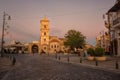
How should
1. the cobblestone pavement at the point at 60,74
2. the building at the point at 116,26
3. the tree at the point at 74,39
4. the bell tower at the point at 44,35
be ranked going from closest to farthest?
the cobblestone pavement at the point at 60,74 → the building at the point at 116,26 → the tree at the point at 74,39 → the bell tower at the point at 44,35

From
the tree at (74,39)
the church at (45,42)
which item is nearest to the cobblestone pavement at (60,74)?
the tree at (74,39)

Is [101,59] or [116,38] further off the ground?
[116,38]

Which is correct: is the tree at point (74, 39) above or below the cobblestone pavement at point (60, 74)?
above

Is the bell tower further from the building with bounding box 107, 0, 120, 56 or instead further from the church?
Answer: the building with bounding box 107, 0, 120, 56

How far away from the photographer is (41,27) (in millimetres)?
108688

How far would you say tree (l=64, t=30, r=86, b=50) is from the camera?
258ft

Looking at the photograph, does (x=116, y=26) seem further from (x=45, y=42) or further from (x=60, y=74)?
(x=45, y=42)

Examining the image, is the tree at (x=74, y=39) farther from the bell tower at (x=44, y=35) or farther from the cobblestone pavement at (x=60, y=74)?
the cobblestone pavement at (x=60, y=74)

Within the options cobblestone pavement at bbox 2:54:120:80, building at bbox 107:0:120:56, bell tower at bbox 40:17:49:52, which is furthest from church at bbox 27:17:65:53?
cobblestone pavement at bbox 2:54:120:80

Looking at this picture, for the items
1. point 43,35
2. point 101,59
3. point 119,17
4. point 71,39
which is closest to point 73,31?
point 71,39

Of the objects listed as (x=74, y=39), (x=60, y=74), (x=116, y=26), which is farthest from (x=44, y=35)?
(x=60, y=74)

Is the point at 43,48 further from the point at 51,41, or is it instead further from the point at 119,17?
the point at 119,17

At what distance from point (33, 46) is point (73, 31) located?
124 feet

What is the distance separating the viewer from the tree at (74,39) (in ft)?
258
